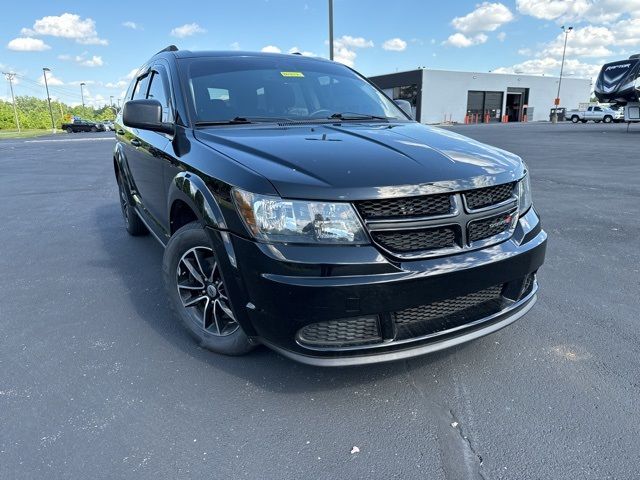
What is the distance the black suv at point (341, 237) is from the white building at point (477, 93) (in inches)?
2193

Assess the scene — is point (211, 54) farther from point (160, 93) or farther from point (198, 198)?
point (198, 198)

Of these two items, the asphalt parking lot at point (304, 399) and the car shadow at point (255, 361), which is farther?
the car shadow at point (255, 361)

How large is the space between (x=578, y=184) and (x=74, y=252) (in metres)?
8.20

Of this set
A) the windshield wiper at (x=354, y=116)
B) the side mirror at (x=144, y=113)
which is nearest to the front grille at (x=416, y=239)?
the windshield wiper at (x=354, y=116)

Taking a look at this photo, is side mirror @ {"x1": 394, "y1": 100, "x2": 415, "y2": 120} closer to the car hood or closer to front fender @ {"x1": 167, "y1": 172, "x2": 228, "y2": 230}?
the car hood

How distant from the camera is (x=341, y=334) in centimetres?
211

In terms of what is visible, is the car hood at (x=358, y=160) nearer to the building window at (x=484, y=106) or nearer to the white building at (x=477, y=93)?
the white building at (x=477, y=93)

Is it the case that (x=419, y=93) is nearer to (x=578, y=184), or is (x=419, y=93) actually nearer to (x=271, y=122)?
(x=578, y=184)

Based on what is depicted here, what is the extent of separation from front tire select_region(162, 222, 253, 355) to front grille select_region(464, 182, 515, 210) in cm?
135

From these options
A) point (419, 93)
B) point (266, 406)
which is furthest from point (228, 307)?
point (419, 93)

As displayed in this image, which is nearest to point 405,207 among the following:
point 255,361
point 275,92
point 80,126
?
point 255,361

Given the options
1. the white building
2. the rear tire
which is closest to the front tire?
the rear tire

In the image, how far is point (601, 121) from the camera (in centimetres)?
4419

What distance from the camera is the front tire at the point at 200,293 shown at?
2.58 meters
